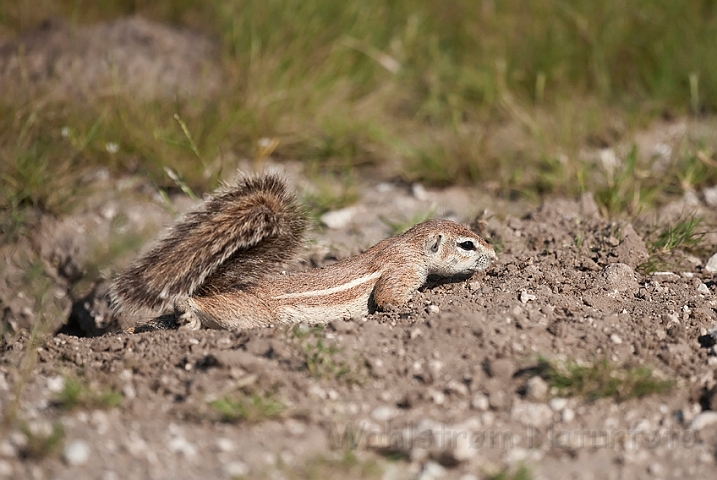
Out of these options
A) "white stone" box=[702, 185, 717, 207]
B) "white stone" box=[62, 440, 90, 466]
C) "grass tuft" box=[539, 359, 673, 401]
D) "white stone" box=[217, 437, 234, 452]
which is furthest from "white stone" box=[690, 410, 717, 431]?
"white stone" box=[702, 185, 717, 207]

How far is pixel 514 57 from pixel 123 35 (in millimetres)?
3802

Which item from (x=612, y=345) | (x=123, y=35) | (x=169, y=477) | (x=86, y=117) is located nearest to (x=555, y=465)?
(x=612, y=345)

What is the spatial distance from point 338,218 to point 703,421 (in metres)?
3.34

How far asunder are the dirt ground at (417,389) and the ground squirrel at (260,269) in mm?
177

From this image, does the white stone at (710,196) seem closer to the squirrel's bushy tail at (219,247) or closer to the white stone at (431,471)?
the squirrel's bushy tail at (219,247)

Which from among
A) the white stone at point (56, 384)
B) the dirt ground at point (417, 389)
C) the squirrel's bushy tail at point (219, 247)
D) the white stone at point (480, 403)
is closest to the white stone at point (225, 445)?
the dirt ground at point (417, 389)

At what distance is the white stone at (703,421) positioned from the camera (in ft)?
11.2

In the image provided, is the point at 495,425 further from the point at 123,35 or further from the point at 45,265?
the point at 123,35

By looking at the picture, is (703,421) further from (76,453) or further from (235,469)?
(76,453)

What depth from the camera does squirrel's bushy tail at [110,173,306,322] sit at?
14.3ft

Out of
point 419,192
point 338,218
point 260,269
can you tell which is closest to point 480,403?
point 260,269

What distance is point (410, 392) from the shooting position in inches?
144

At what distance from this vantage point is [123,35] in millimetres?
7641

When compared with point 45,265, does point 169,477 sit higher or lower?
higher
